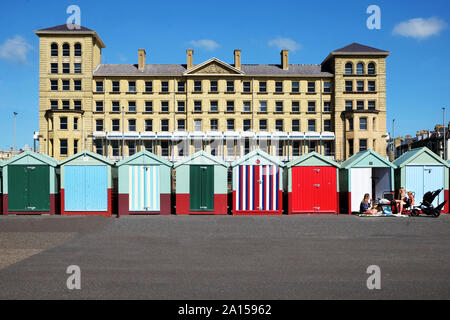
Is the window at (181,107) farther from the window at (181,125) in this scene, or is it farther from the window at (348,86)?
the window at (348,86)

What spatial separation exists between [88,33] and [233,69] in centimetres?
2025

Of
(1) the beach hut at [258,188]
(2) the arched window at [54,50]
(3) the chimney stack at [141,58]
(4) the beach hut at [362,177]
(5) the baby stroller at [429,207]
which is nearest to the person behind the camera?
(5) the baby stroller at [429,207]

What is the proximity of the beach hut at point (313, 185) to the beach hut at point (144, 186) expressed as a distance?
665 centimetres

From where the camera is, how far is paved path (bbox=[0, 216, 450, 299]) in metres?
6.95

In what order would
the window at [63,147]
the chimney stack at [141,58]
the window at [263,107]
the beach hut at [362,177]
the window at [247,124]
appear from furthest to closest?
the window at [263,107] → the window at [247,124] → the chimney stack at [141,58] → the window at [63,147] → the beach hut at [362,177]

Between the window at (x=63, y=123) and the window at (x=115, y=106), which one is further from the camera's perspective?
the window at (x=115, y=106)

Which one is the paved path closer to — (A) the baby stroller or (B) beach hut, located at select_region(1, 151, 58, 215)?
(A) the baby stroller

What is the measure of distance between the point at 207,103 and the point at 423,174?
121 ft

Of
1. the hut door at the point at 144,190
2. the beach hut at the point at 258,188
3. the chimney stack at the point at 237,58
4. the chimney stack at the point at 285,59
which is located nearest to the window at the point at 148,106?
the chimney stack at the point at 237,58

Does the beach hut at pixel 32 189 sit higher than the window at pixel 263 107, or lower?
lower

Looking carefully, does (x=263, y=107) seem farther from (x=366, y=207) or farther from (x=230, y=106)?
(x=366, y=207)

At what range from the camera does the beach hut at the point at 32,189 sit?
21047 millimetres

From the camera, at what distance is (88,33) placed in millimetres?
53469

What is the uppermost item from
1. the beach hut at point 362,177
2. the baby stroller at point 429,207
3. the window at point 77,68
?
the window at point 77,68
